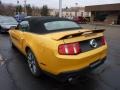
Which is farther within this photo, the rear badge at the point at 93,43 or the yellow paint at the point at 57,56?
the rear badge at the point at 93,43

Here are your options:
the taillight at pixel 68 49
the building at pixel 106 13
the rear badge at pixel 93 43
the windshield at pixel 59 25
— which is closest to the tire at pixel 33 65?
the windshield at pixel 59 25

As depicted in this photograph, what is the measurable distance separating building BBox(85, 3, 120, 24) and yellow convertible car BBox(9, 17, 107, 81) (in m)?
37.2

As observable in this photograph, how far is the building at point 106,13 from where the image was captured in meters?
43.0

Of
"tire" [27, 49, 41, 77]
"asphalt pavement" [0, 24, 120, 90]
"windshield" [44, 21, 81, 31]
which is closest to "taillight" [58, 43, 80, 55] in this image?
"asphalt pavement" [0, 24, 120, 90]

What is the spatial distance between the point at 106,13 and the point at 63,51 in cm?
4370

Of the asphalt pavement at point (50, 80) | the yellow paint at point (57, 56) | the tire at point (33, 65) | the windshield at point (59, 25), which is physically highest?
the windshield at point (59, 25)

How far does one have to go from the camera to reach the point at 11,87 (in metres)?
5.18

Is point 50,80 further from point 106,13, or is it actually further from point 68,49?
point 106,13

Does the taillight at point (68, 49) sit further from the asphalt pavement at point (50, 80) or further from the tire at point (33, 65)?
the tire at point (33, 65)

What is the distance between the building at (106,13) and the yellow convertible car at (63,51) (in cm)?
3720

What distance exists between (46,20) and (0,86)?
84.7 inches

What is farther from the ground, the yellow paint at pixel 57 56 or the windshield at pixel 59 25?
the windshield at pixel 59 25

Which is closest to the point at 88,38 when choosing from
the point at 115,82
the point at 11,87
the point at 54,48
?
the point at 54,48

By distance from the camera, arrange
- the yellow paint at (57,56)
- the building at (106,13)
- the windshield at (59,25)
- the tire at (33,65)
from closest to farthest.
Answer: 1. the yellow paint at (57,56)
2. the tire at (33,65)
3. the windshield at (59,25)
4. the building at (106,13)
